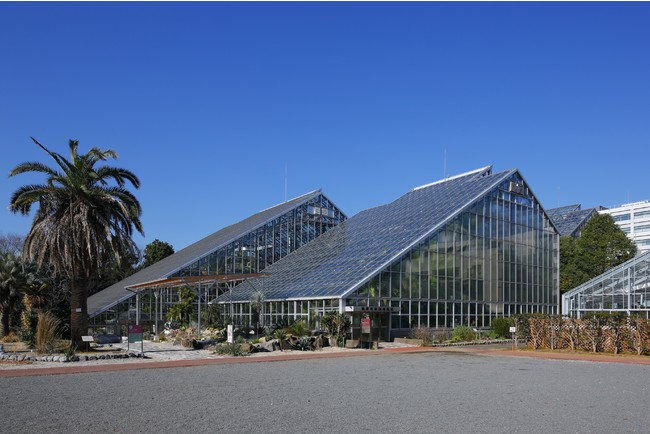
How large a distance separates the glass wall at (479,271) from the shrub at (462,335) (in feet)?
5.36

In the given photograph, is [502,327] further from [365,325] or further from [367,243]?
[365,325]

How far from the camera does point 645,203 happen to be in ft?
393

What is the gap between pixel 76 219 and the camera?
87.8 feet

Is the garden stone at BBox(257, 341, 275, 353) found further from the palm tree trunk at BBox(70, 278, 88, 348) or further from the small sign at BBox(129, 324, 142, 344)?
the palm tree trunk at BBox(70, 278, 88, 348)

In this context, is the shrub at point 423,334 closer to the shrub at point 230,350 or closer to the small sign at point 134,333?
the shrub at point 230,350

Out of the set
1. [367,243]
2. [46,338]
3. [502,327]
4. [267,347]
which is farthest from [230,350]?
[502,327]

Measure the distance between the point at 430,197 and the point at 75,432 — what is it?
4213cm

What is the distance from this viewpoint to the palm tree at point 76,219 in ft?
88.0

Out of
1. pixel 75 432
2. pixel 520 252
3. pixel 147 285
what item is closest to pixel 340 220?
pixel 520 252

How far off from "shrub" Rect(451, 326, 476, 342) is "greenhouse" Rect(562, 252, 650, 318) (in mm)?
7723

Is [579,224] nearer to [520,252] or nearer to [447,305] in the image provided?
[520,252]

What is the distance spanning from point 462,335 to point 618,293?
10760mm

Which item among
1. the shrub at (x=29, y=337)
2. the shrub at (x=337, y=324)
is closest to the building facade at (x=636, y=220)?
the shrub at (x=337, y=324)

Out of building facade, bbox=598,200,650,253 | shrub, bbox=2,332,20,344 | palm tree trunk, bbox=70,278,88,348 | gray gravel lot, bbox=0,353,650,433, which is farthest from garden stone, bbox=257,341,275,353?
building facade, bbox=598,200,650,253
